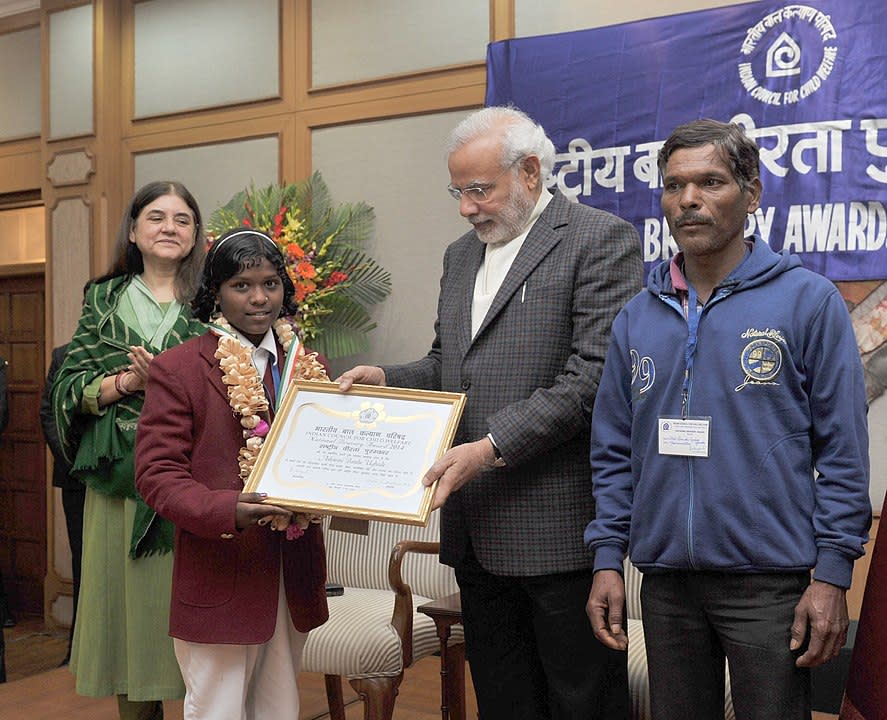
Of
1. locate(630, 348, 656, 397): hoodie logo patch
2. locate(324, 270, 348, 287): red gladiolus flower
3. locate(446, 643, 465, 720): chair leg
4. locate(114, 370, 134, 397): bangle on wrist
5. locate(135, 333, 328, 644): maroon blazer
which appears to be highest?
locate(324, 270, 348, 287): red gladiolus flower

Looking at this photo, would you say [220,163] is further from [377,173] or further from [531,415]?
[531,415]

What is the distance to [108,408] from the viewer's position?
2701 mm

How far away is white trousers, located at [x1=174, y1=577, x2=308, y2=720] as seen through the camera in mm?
2012

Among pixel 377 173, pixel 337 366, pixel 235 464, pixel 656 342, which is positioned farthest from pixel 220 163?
pixel 656 342

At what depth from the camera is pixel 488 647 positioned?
7.17 feet

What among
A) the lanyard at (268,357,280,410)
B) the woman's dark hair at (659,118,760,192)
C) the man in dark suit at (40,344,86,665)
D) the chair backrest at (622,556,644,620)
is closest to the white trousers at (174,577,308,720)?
the lanyard at (268,357,280,410)

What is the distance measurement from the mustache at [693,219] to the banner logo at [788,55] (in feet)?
7.55

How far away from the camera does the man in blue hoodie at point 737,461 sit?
5.43ft

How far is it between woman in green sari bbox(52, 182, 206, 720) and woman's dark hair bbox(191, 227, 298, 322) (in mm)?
512

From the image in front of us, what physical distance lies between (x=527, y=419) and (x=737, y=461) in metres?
0.45

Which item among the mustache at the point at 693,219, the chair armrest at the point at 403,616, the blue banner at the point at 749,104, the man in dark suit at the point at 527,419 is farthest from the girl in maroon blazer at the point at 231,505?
the blue banner at the point at 749,104

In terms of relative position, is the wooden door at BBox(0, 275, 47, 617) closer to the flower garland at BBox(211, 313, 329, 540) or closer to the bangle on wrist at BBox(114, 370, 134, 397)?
the bangle on wrist at BBox(114, 370, 134, 397)

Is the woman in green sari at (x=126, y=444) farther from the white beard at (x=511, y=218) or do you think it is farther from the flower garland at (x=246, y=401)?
the white beard at (x=511, y=218)

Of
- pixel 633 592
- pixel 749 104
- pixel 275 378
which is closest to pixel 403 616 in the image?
pixel 633 592
